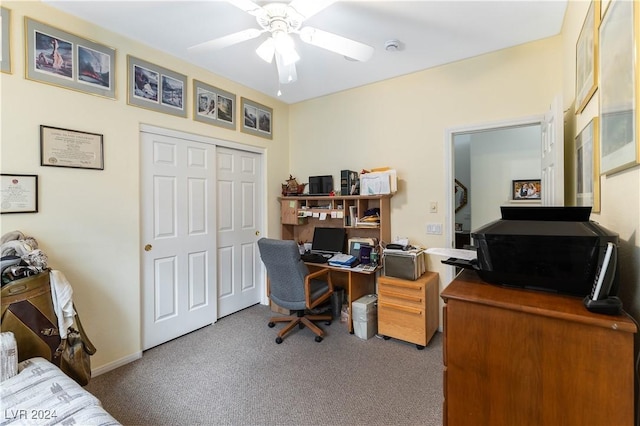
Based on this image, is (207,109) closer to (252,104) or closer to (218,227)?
(252,104)

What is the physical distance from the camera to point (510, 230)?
106cm

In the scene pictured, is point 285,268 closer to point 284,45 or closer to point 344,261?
point 344,261

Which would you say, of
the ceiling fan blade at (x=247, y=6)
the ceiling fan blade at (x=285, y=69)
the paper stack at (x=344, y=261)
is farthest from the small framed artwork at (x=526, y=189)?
the ceiling fan blade at (x=247, y=6)

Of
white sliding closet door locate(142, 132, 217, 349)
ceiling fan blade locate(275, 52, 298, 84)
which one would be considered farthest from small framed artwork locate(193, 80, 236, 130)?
ceiling fan blade locate(275, 52, 298, 84)

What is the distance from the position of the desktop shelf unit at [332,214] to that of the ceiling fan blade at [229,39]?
183cm

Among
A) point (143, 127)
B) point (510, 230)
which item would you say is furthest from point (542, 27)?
point (143, 127)

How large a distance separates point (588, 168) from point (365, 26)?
179cm

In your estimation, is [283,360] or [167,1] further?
[283,360]

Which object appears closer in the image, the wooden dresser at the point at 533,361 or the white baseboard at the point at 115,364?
the wooden dresser at the point at 533,361

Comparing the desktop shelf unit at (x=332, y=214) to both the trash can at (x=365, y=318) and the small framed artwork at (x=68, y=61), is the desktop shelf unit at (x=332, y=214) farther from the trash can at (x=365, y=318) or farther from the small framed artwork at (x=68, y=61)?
the small framed artwork at (x=68, y=61)

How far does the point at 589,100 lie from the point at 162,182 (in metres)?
3.16

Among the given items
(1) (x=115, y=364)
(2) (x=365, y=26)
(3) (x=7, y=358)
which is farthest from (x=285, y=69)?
(1) (x=115, y=364)

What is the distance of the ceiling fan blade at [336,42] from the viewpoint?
171 cm

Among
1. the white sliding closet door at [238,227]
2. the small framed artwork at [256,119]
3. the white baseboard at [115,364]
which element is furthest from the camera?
the small framed artwork at [256,119]
